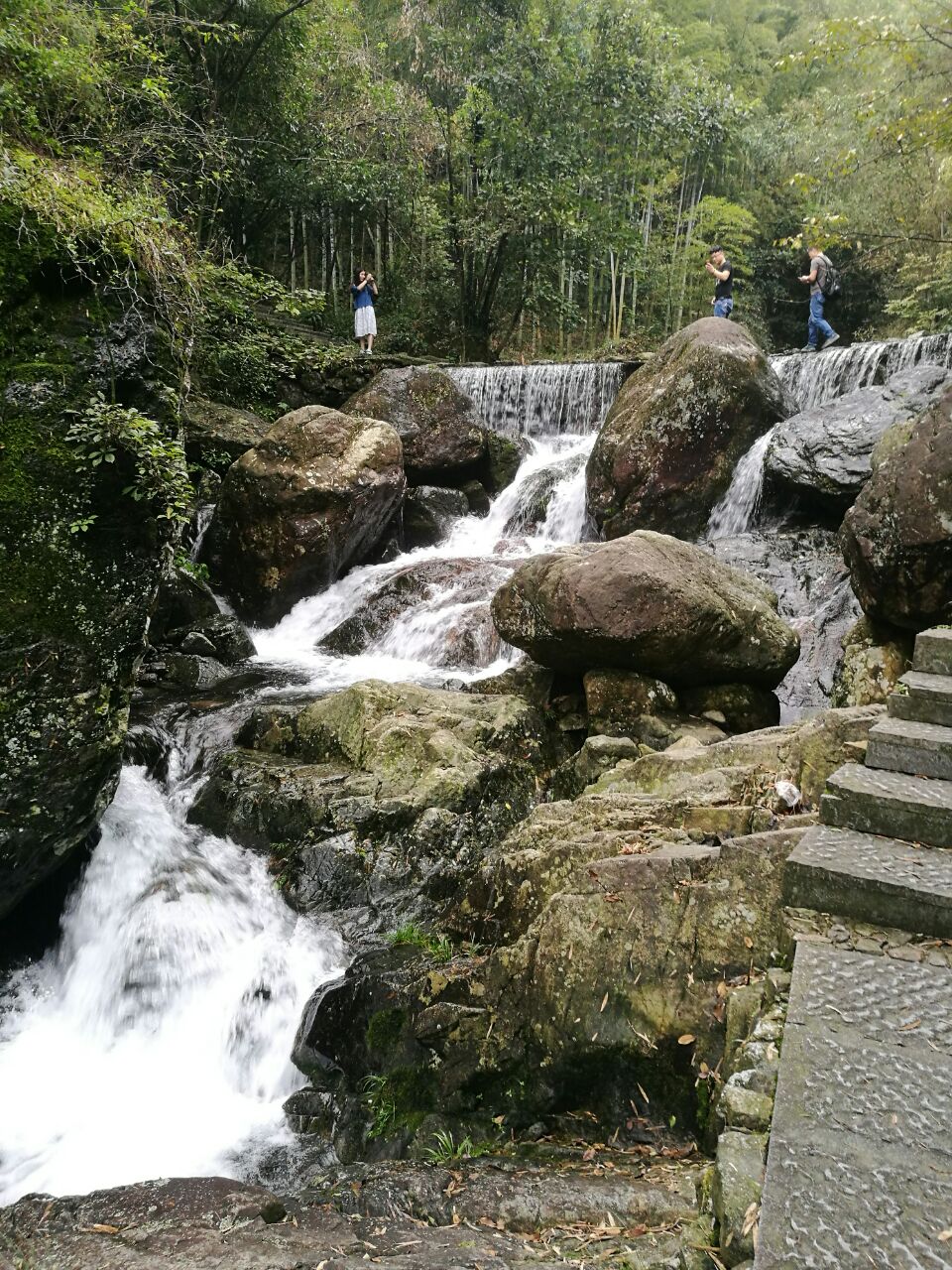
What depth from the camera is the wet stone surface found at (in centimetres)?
136

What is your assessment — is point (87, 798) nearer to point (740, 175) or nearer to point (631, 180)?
point (631, 180)

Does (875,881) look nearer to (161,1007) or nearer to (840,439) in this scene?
(161,1007)

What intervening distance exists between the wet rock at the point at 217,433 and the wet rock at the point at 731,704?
23.5ft

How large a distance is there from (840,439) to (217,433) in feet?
27.5

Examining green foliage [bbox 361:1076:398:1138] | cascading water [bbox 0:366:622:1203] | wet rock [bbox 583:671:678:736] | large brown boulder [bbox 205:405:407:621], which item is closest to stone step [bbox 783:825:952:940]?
green foliage [bbox 361:1076:398:1138]

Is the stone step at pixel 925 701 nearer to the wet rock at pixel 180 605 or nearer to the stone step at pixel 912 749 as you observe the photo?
the stone step at pixel 912 749

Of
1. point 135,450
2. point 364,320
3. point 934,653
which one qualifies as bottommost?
point 934,653

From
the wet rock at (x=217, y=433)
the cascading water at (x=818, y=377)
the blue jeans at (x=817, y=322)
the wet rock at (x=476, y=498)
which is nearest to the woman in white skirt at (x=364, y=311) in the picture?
the wet rock at (x=217, y=433)

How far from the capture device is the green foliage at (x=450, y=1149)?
9.71 ft

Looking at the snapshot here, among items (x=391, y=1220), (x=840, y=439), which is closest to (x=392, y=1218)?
(x=391, y=1220)

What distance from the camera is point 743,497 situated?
9.91m

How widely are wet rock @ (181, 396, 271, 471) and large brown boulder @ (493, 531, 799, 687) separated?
6.07 meters

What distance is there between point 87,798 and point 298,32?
569 inches

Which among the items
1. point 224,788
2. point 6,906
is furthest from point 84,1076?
point 224,788
